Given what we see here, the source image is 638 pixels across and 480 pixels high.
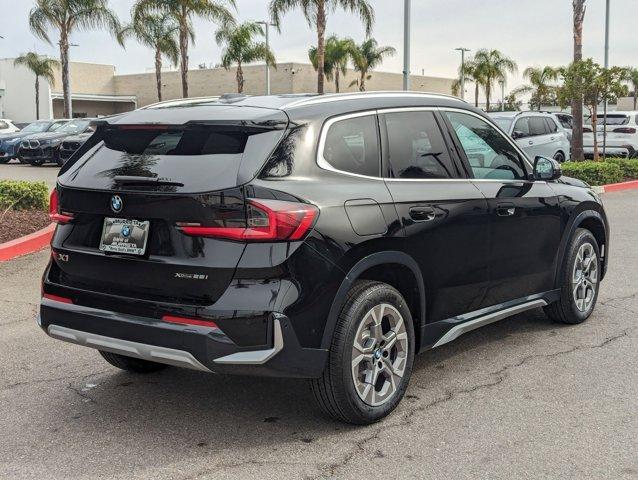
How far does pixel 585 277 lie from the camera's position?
631 cm

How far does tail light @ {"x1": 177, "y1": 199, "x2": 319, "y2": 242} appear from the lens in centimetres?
377

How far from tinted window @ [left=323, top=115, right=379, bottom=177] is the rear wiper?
0.81 m

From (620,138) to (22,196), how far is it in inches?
790

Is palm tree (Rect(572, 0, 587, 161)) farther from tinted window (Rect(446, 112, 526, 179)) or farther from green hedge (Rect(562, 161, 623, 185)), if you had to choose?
tinted window (Rect(446, 112, 526, 179))

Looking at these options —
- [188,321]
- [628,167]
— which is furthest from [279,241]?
[628,167]

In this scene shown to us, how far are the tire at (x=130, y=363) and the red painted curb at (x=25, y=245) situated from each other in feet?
15.1

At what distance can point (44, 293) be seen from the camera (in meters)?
4.44

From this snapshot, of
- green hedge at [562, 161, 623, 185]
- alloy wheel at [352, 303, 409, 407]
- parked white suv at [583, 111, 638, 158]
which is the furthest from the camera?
parked white suv at [583, 111, 638, 158]

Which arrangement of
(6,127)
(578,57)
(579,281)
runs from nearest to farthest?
(579,281), (578,57), (6,127)

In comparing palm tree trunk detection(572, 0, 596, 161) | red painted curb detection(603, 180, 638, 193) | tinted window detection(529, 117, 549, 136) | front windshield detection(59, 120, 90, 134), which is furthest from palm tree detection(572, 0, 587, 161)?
front windshield detection(59, 120, 90, 134)

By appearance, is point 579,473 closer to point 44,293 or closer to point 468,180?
point 468,180

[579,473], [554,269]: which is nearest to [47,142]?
[554,269]

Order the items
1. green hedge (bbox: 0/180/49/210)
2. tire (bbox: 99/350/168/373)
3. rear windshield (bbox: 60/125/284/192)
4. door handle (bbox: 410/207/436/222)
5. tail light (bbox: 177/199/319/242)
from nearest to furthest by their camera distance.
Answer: tail light (bbox: 177/199/319/242) < rear windshield (bbox: 60/125/284/192) < door handle (bbox: 410/207/436/222) < tire (bbox: 99/350/168/373) < green hedge (bbox: 0/180/49/210)

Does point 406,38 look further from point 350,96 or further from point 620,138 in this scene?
point 350,96
